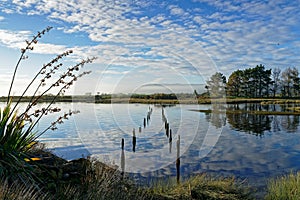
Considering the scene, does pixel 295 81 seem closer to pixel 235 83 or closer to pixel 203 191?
pixel 235 83

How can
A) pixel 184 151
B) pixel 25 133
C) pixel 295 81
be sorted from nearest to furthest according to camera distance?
pixel 25 133
pixel 184 151
pixel 295 81

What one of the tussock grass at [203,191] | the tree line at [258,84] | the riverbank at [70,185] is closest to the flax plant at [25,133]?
the riverbank at [70,185]

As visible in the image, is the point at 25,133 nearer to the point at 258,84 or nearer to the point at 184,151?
the point at 184,151

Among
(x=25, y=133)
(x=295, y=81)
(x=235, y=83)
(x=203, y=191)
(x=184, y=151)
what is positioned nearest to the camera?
(x=25, y=133)

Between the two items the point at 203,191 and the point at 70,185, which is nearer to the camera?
the point at 70,185

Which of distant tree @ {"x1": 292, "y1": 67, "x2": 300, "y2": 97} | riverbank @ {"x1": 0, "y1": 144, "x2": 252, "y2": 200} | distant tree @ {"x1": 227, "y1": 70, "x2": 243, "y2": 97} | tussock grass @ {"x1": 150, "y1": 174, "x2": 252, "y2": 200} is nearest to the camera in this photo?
riverbank @ {"x1": 0, "y1": 144, "x2": 252, "y2": 200}

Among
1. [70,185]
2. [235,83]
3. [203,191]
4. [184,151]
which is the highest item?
[235,83]

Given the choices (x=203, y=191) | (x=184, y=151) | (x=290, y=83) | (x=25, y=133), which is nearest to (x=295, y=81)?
(x=290, y=83)

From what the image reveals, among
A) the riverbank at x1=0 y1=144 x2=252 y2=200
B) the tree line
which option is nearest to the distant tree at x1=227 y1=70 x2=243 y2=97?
the tree line

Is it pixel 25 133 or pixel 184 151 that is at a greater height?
pixel 25 133

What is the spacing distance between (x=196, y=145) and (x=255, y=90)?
72.2 meters

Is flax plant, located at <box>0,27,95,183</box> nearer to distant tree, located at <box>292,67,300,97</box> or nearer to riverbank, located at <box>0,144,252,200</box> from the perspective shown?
riverbank, located at <box>0,144,252,200</box>

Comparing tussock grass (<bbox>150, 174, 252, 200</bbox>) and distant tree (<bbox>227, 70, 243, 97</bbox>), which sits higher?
distant tree (<bbox>227, 70, 243, 97</bbox>)

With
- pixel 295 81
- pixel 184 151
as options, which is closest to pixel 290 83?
pixel 295 81
